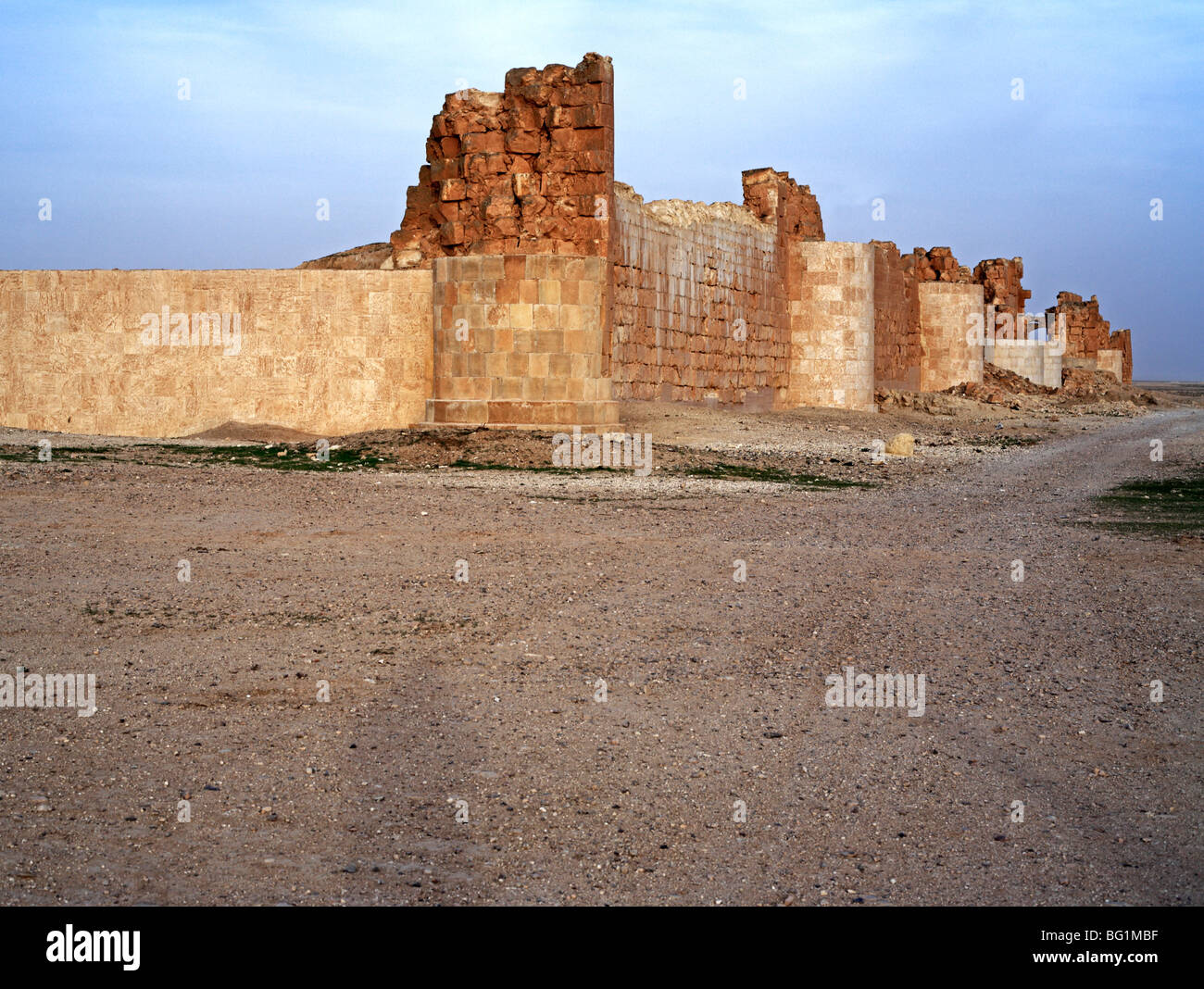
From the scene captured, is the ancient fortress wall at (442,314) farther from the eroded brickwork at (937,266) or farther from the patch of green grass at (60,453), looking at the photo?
the eroded brickwork at (937,266)

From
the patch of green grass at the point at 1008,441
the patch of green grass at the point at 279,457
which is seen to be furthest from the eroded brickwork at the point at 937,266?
the patch of green grass at the point at 279,457

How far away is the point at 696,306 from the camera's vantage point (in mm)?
21750

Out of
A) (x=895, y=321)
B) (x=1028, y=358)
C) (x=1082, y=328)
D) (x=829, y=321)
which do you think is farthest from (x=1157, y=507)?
(x=1082, y=328)

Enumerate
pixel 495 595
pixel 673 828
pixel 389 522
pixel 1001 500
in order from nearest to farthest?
1. pixel 673 828
2. pixel 495 595
3. pixel 389 522
4. pixel 1001 500

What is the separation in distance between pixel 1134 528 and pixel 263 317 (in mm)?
12189

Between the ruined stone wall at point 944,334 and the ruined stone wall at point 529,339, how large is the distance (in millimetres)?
22068

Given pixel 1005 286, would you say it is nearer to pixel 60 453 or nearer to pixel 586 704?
pixel 60 453

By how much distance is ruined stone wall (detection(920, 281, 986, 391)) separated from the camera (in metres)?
36.5

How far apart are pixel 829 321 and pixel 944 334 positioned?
37.6ft

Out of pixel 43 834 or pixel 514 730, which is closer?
pixel 43 834

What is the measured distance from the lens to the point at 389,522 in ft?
32.7

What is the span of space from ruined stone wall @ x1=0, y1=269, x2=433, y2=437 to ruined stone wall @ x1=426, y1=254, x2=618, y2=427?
127 cm
